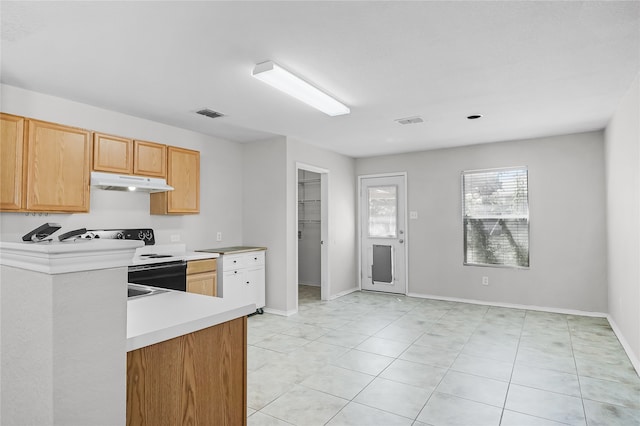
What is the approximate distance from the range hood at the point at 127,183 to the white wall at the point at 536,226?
4054 mm

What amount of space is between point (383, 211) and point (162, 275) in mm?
4031

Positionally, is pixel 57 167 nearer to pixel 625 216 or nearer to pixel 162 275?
pixel 162 275

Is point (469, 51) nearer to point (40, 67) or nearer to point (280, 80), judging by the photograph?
point (280, 80)

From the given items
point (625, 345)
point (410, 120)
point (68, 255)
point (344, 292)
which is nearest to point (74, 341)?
point (68, 255)

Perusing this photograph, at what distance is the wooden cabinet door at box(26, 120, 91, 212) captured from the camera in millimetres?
3178

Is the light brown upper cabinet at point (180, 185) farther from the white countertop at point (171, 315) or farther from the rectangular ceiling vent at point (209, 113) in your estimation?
A: the white countertop at point (171, 315)

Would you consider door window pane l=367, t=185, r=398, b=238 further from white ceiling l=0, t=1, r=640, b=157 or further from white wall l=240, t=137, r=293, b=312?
white ceiling l=0, t=1, r=640, b=157

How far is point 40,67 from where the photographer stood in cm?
286

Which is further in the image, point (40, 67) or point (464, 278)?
point (464, 278)

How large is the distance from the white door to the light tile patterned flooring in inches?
58.4

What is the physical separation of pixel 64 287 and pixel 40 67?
9.20ft

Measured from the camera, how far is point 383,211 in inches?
261

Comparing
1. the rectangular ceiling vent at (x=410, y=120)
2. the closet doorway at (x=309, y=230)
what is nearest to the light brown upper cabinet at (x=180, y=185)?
the rectangular ceiling vent at (x=410, y=120)

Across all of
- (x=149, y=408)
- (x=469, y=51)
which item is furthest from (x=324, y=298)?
(x=149, y=408)
